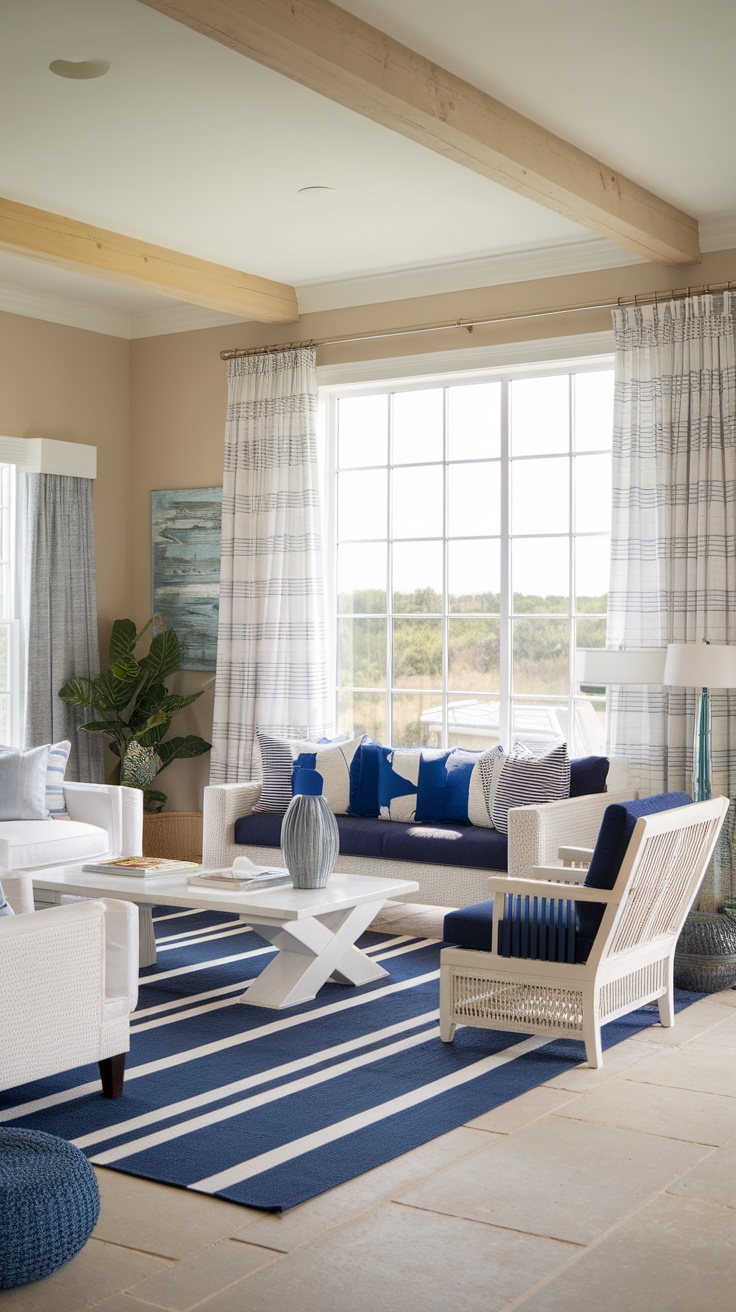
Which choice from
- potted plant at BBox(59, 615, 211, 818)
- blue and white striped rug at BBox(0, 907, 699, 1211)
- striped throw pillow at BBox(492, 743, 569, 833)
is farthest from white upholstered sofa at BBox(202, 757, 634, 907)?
potted plant at BBox(59, 615, 211, 818)

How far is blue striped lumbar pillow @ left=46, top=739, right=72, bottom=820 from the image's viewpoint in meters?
6.64

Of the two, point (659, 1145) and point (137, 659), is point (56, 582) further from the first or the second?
point (659, 1145)

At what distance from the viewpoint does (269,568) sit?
7.36 m

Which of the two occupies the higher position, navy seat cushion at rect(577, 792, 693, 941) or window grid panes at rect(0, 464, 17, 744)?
window grid panes at rect(0, 464, 17, 744)

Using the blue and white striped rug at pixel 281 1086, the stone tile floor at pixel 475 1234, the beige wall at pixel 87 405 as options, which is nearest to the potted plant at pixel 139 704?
the beige wall at pixel 87 405

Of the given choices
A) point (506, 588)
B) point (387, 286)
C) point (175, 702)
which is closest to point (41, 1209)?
point (506, 588)

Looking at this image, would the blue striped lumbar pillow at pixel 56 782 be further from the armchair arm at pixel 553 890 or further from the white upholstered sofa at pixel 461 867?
the armchair arm at pixel 553 890

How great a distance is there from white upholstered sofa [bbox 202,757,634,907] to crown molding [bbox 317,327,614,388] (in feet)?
6.63

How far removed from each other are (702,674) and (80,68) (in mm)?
3178

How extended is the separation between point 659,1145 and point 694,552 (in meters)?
3.14

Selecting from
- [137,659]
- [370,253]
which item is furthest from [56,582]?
[370,253]

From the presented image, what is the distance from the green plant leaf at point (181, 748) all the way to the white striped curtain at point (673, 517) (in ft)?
8.43

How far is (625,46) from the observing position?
14.1 feet

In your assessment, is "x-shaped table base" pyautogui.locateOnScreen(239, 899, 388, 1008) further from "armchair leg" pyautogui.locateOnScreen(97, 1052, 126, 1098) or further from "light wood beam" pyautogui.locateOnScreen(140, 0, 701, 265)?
"light wood beam" pyautogui.locateOnScreen(140, 0, 701, 265)
